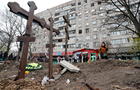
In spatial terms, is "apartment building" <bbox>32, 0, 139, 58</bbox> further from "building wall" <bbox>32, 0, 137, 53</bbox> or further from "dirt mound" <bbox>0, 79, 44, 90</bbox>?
"dirt mound" <bbox>0, 79, 44, 90</bbox>

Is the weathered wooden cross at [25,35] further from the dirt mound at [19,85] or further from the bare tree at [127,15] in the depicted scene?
the bare tree at [127,15]

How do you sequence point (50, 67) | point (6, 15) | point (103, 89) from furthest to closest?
1. point (6, 15)
2. point (50, 67)
3. point (103, 89)

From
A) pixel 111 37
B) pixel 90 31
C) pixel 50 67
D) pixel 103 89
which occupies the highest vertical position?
pixel 90 31

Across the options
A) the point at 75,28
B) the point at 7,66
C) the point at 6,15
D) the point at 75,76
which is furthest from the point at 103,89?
the point at 75,28

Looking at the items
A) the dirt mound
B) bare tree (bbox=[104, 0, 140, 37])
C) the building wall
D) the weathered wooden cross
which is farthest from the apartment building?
the dirt mound

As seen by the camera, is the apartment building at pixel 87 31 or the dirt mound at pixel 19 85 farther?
the apartment building at pixel 87 31

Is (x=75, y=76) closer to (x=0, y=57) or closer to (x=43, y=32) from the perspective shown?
(x=0, y=57)

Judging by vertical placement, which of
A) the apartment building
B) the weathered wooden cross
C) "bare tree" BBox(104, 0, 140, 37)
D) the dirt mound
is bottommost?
the dirt mound

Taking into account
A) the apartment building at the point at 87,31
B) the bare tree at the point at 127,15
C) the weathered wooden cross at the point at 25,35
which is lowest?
the weathered wooden cross at the point at 25,35

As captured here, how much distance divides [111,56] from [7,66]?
2857 cm

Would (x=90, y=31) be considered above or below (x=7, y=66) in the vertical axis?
above

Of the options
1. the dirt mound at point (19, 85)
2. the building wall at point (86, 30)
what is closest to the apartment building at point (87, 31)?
the building wall at point (86, 30)

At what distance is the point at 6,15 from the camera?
23.9 meters

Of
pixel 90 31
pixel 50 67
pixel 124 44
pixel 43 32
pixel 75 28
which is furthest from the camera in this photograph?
pixel 43 32
